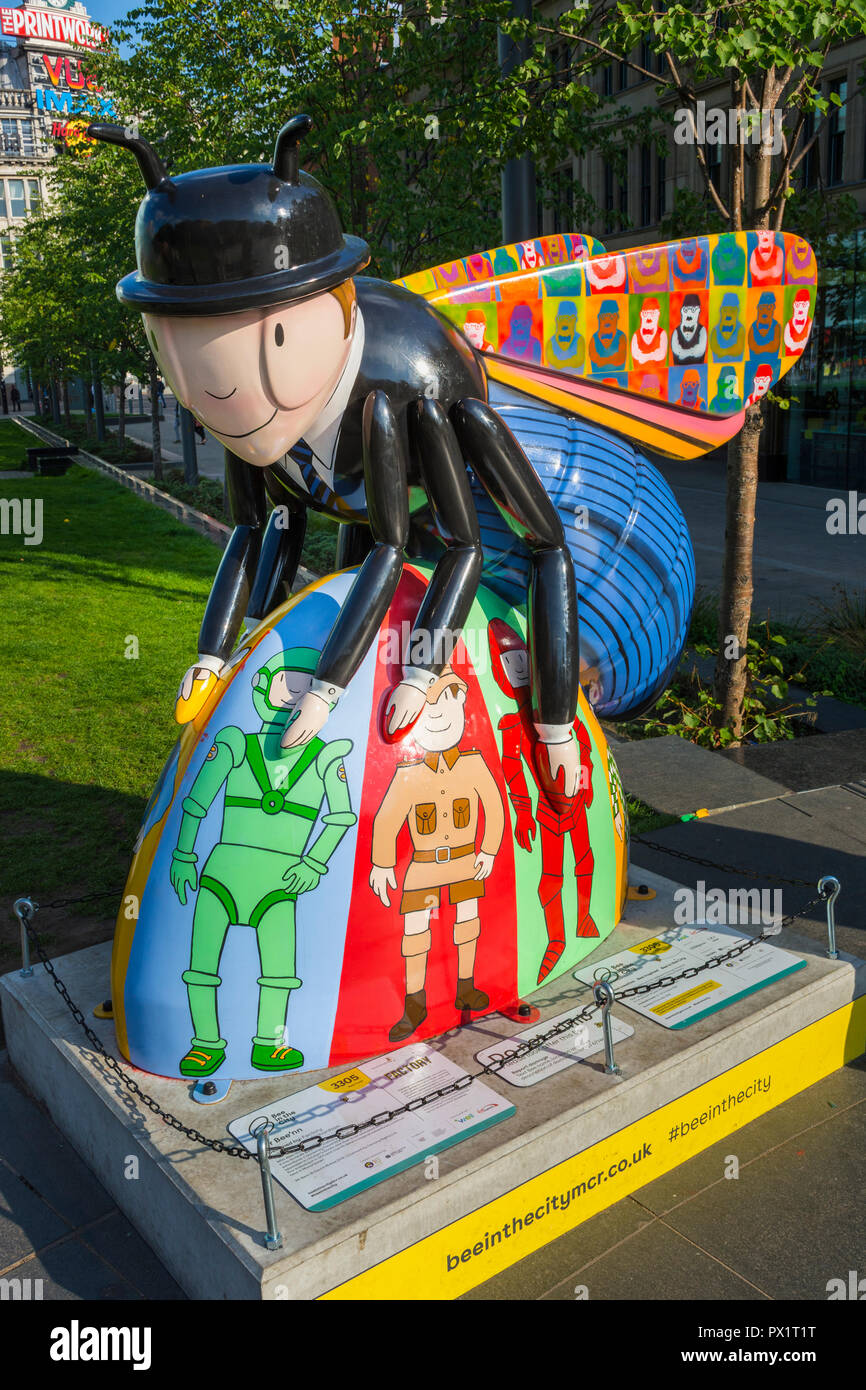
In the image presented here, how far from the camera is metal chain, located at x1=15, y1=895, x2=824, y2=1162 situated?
4.07 meters

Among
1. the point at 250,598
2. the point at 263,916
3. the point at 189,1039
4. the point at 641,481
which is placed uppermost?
the point at 641,481

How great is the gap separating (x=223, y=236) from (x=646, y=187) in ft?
91.6

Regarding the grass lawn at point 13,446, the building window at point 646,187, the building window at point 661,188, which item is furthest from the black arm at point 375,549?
the grass lawn at point 13,446

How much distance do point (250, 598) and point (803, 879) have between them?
13.2ft

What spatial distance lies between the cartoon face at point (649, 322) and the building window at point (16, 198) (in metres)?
91.1

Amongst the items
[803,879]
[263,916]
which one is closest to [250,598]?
[263,916]

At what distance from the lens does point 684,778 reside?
8891mm

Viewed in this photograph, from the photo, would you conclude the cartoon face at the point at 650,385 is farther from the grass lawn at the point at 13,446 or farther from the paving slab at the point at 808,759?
the grass lawn at the point at 13,446

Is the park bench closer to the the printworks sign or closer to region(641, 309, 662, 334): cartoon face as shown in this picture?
region(641, 309, 662, 334): cartoon face

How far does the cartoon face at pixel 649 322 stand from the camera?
200 inches

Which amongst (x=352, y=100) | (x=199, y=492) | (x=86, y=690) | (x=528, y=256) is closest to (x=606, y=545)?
(x=528, y=256)

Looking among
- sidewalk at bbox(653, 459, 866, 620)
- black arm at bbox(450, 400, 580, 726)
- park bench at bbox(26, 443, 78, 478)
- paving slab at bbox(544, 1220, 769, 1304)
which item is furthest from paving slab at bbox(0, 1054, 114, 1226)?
park bench at bbox(26, 443, 78, 478)
